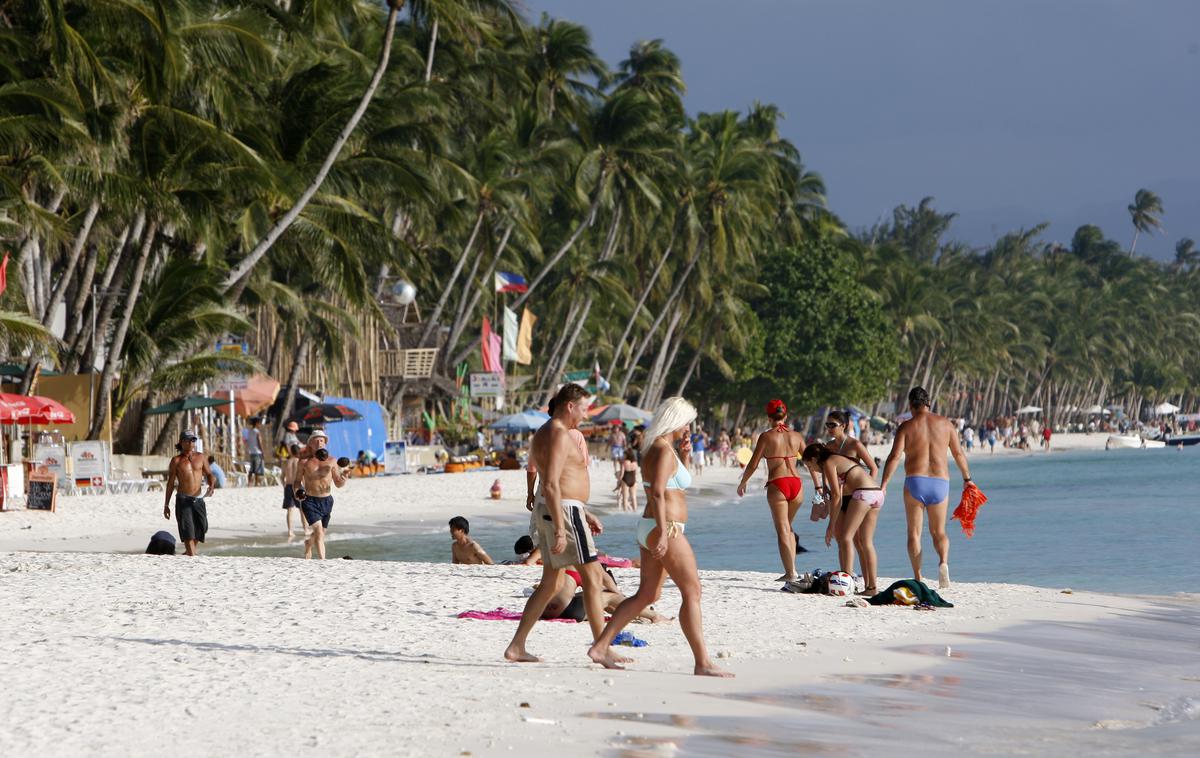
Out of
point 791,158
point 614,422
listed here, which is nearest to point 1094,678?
point 614,422

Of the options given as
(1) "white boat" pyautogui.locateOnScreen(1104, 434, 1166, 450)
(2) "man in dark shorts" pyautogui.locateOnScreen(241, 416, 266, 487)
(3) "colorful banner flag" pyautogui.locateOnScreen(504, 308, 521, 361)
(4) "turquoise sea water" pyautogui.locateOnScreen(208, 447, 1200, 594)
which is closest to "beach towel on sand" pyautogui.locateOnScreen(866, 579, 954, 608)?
(4) "turquoise sea water" pyautogui.locateOnScreen(208, 447, 1200, 594)

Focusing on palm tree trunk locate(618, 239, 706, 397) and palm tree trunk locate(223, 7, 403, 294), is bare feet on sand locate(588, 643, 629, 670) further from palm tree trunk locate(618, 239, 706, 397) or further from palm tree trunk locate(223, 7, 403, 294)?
palm tree trunk locate(618, 239, 706, 397)

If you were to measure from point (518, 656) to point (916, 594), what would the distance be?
4.21m

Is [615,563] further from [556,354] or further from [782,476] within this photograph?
[556,354]

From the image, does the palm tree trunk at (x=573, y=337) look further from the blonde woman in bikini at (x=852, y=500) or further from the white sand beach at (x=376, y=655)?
the blonde woman in bikini at (x=852, y=500)

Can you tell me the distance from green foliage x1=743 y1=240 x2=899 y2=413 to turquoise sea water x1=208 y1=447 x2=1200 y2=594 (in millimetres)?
24939

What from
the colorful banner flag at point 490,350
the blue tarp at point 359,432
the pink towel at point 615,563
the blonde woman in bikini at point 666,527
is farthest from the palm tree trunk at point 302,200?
the blonde woman in bikini at point 666,527

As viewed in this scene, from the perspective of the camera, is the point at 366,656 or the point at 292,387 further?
the point at 292,387

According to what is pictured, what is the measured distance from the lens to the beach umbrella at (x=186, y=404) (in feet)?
98.3

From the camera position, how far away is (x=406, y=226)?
4531cm

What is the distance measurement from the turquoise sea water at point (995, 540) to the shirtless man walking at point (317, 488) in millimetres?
2717

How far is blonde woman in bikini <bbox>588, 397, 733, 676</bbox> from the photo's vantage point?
6.77 meters

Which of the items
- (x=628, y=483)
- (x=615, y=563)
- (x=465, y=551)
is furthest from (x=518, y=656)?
(x=628, y=483)

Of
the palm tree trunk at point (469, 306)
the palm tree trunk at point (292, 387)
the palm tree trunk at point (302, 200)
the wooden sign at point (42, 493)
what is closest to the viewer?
the wooden sign at point (42, 493)
